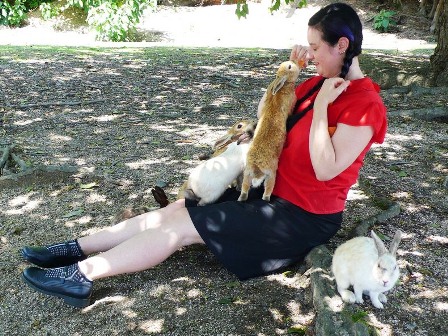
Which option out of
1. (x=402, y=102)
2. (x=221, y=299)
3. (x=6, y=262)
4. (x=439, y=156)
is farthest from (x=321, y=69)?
(x=402, y=102)

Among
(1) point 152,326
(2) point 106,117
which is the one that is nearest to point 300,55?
(1) point 152,326

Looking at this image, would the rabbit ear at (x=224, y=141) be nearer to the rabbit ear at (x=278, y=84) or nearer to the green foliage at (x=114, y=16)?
the rabbit ear at (x=278, y=84)

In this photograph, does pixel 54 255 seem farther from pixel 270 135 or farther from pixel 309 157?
pixel 309 157

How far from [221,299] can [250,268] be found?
0.80ft

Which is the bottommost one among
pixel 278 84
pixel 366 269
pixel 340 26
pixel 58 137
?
pixel 58 137

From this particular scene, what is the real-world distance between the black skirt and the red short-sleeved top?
7 centimetres

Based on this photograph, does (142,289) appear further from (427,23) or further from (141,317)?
(427,23)

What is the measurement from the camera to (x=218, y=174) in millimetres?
3230

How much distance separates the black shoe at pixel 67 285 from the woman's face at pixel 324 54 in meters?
1.72

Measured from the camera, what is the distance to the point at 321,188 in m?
2.91

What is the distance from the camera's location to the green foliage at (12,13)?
17031 millimetres

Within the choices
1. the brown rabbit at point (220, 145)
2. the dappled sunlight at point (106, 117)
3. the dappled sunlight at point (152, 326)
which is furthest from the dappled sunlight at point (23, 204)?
the dappled sunlight at point (106, 117)

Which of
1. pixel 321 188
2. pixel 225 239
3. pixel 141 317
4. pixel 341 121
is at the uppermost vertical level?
pixel 341 121

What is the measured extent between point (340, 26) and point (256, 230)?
117 cm
